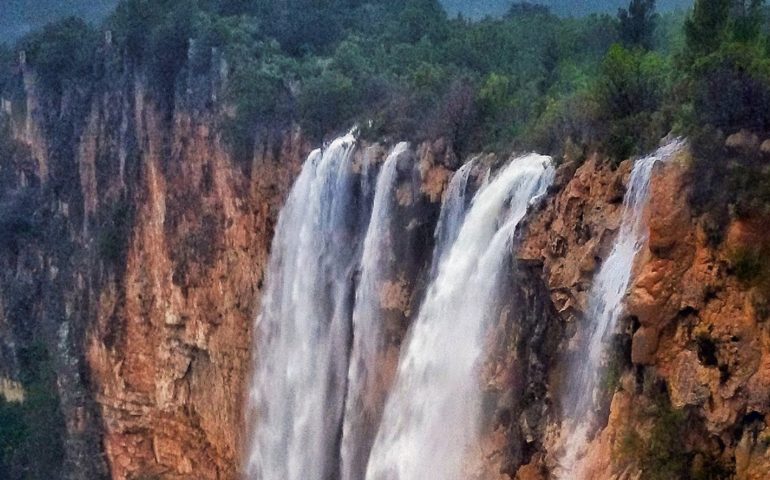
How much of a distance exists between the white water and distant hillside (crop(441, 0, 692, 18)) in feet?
53.5

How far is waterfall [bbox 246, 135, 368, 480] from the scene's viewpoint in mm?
14750

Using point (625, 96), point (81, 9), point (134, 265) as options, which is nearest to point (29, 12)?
point (81, 9)

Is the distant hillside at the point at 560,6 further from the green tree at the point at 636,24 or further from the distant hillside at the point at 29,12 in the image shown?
the distant hillside at the point at 29,12

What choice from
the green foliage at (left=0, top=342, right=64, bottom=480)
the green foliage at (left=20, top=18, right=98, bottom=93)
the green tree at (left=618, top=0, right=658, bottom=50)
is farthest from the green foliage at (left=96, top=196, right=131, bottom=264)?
the green tree at (left=618, top=0, right=658, bottom=50)

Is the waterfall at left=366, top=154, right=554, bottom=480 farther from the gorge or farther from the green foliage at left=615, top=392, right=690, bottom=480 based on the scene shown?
the green foliage at left=615, top=392, right=690, bottom=480

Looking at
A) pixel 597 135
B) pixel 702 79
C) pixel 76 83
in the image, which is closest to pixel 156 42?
pixel 76 83

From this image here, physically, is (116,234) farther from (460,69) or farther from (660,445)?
(660,445)

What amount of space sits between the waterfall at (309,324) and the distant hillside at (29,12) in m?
26.2

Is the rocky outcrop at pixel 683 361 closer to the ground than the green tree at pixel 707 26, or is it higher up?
closer to the ground

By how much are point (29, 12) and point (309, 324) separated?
30840 mm

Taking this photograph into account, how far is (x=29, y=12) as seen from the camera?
39.3m

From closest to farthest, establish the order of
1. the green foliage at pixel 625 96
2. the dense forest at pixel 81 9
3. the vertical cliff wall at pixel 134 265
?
the green foliage at pixel 625 96 → the vertical cliff wall at pixel 134 265 → the dense forest at pixel 81 9

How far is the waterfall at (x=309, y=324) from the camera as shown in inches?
581

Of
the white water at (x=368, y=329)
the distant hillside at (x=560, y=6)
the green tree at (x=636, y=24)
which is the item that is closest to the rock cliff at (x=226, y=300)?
the white water at (x=368, y=329)
